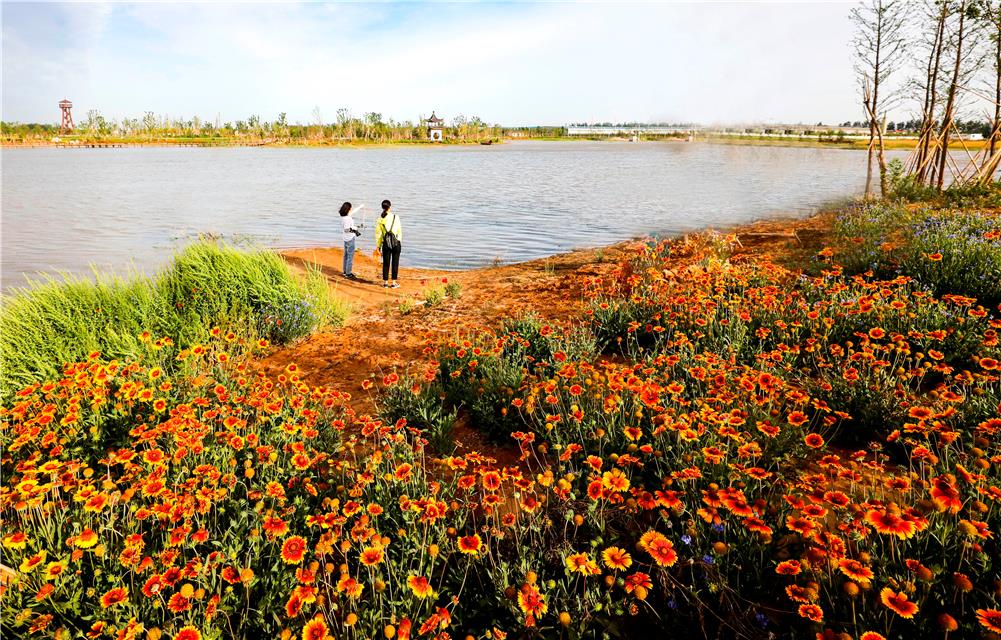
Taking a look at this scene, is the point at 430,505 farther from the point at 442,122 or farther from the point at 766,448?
the point at 442,122

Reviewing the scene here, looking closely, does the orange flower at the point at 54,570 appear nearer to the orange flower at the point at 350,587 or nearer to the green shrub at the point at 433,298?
the orange flower at the point at 350,587

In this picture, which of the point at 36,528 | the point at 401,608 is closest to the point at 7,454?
the point at 36,528

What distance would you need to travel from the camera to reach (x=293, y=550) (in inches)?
86.1

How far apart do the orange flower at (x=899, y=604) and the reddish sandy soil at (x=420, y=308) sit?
2508 millimetres

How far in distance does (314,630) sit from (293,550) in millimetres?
326

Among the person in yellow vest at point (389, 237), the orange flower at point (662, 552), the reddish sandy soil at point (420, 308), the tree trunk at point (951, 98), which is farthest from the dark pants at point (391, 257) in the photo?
the tree trunk at point (951, 98)

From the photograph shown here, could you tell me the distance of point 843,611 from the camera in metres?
2.23

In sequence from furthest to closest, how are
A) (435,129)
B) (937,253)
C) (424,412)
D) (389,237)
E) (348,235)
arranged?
1. (435,129)
2. (348,235)
3. (389,237)
4. (937,253)
5. (424,412)

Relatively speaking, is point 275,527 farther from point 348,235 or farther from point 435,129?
point 435,129

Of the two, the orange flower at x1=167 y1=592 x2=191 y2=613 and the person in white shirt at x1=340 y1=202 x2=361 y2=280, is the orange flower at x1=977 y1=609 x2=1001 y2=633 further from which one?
the person in white shirt at x1=340 y1=202 x2=361 y2=280

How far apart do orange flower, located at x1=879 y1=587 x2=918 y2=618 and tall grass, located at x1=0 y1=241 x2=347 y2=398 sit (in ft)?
17.7

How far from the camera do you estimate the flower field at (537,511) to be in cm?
220

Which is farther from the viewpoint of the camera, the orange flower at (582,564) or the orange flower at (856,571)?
the orange flower at (582,564)

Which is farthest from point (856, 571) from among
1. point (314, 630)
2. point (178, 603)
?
point (178, 603)
